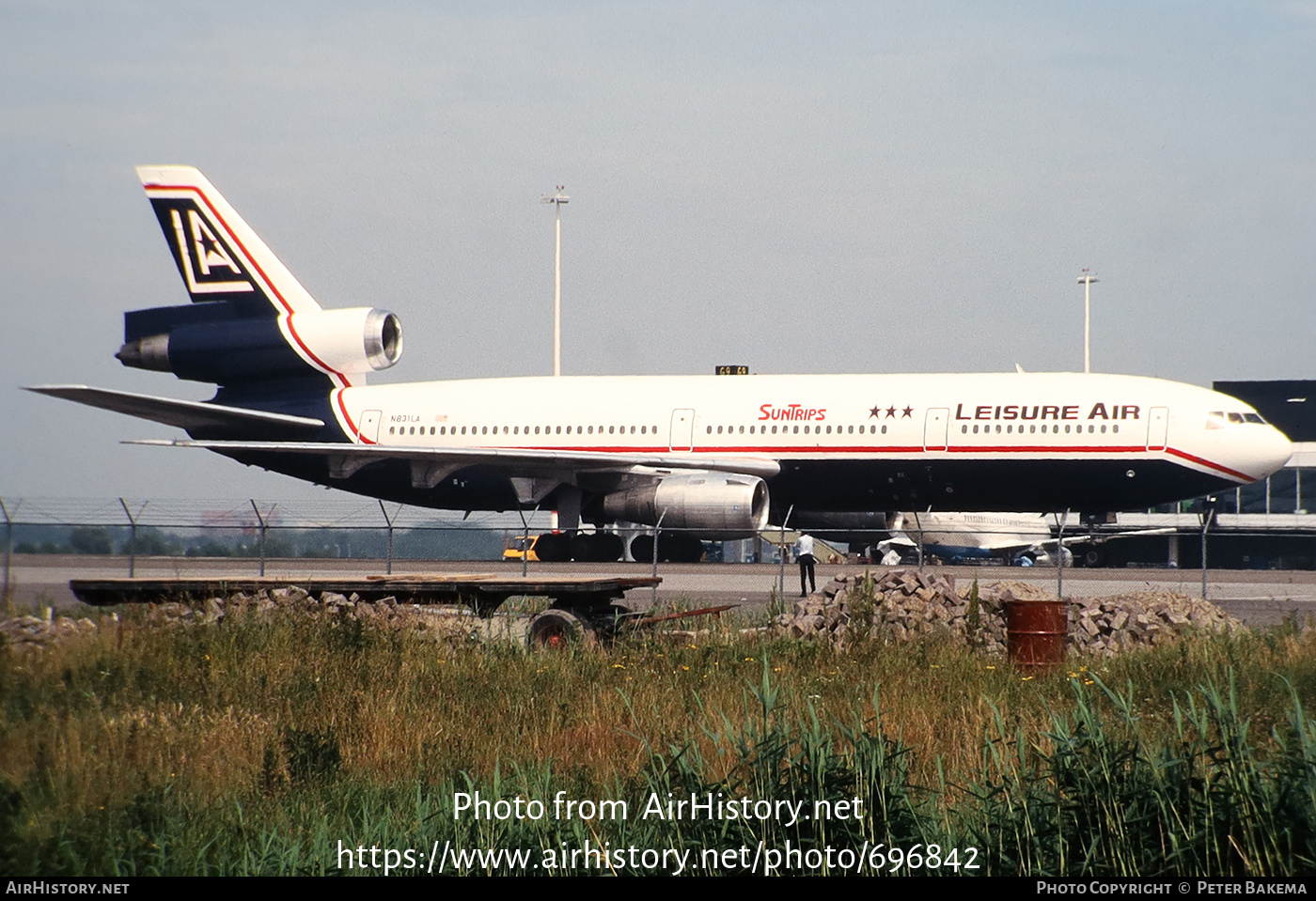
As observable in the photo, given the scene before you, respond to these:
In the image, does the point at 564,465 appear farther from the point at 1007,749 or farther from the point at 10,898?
the point at 10,898

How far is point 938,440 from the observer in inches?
1160

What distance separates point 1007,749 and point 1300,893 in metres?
3.54

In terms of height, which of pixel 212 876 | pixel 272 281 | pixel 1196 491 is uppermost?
pixel 272 281

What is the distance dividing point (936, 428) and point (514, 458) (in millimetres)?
10004

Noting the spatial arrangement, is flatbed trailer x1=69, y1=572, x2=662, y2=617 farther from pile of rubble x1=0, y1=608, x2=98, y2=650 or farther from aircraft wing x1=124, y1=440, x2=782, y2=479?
aircraft wing x1=124, y1=440, x2=782, y2=479

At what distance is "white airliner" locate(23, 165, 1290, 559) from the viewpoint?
2872cm

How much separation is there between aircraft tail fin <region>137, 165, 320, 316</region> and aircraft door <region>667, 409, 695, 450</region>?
1099cm

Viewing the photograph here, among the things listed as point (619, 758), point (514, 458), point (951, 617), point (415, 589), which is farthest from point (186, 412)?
point (619, 758)

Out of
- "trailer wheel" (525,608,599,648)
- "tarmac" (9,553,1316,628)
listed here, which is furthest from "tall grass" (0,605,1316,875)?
"tarmac" (9,553,1316,628)

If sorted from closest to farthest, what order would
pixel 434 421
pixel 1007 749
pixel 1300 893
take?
1. pixel 1300 893
2. pixel 1007 749
3. pixel 434 421

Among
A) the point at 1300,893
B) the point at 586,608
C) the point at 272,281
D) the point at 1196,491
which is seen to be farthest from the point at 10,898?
the point at 272,281

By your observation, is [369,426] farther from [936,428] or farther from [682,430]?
[936,428]

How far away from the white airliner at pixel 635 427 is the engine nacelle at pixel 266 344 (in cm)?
5

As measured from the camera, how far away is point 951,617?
51.6 ft
